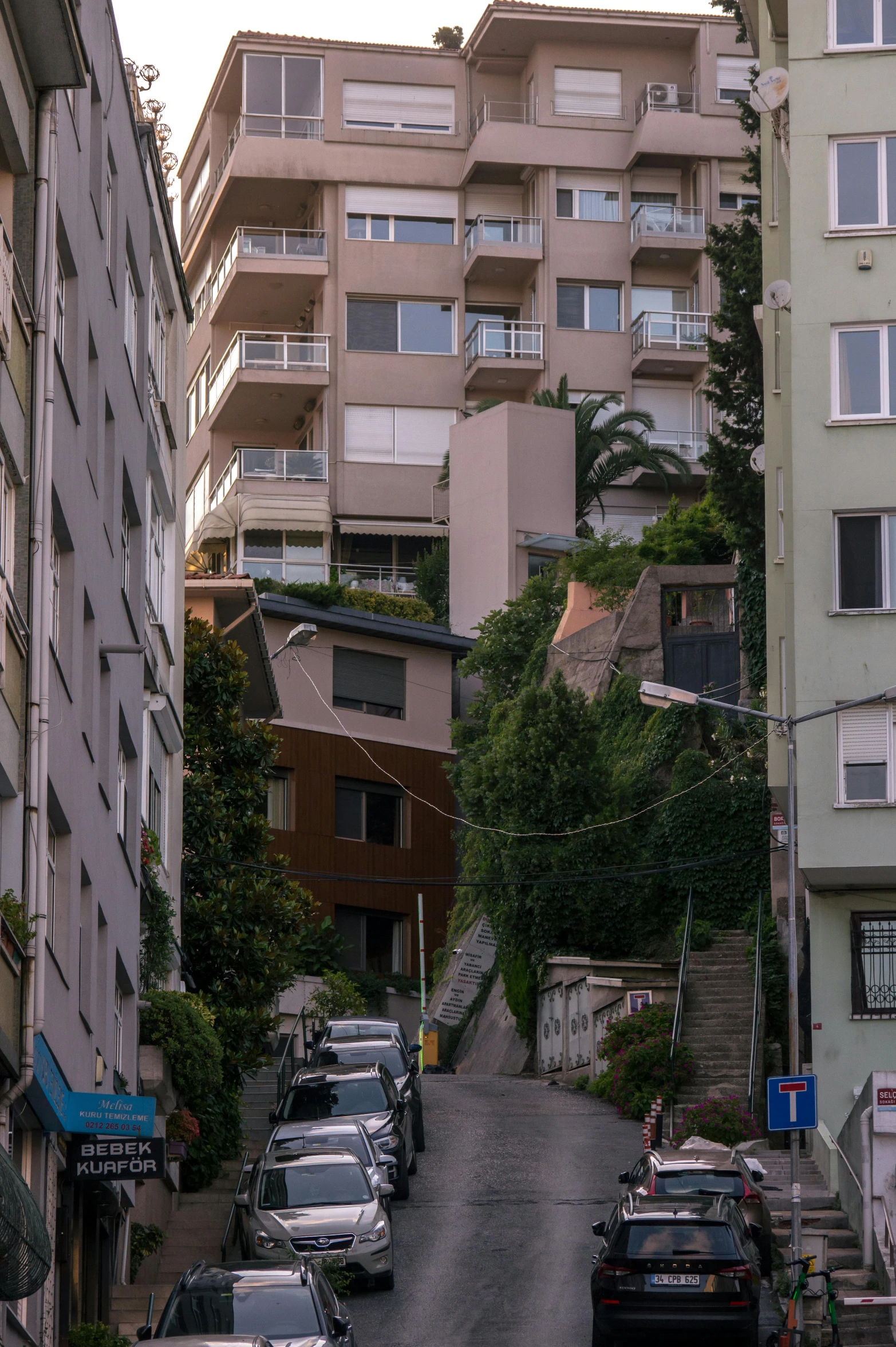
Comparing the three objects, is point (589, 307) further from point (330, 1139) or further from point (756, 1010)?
point (330, 1139)

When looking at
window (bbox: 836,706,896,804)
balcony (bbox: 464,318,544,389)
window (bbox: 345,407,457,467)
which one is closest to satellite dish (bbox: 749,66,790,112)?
window (bbox: 836,706,896,804)

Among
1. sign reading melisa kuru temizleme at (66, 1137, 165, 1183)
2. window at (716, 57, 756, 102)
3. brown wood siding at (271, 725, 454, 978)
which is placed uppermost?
→ window at (716, 57, 756, 102)

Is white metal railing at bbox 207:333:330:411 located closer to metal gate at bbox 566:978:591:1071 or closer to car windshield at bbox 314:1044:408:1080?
metal gate at bbox 566:978:591:1071

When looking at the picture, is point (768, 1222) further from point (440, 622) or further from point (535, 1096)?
point (440, 622)

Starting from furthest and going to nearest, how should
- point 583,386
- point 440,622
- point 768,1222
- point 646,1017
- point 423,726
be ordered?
point 583,386, point 440,622, point 423,726, point 646,1017, point 768,1222

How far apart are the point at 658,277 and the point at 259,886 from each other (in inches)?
1616

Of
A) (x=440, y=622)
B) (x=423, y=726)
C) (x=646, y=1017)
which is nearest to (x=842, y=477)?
(x=646, y=1017)

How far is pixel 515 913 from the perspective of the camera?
4141cm

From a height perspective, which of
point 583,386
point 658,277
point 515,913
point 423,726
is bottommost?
point 515,913

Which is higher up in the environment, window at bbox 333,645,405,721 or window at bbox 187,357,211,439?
window at bbox 187,357,211,439

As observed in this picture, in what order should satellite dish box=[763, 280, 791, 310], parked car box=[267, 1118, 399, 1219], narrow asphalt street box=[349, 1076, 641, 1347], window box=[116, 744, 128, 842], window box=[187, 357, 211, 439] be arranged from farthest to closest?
window box=[187, 357, 211, 439] < satellite dish box=[763, 280, 791, 310] < window box=[116, 744, 128, 842] < parked car box=[267, 1118, 399, 1219] < narrow asphalt street box=[349, 1076, 641, 1347]

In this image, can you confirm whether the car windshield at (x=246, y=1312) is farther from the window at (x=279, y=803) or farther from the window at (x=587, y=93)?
the window at (x=587, y=93)

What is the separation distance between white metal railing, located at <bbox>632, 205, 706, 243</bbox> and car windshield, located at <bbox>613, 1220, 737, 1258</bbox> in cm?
5132

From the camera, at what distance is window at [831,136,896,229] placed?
29.9 meters
